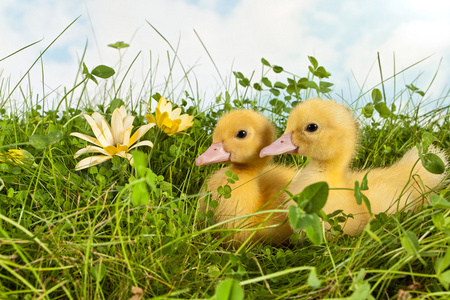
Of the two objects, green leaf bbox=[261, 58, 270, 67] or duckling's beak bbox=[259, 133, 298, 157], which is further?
green leaf bbox=[261, 58, 270, 67]

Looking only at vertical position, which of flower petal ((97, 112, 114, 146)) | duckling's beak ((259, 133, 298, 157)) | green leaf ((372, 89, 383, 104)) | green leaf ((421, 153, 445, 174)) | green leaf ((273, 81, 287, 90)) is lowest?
green leaf ((421, 153, 445, 174))

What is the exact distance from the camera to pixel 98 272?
1326 mm

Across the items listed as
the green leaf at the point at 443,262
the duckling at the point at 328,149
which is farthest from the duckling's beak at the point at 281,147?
the green leaf at the point at 443,262

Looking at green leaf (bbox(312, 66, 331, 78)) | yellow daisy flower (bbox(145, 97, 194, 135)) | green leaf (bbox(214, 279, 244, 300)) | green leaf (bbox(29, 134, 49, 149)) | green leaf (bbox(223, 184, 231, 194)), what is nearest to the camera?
green leaf (bbox(214, 279, 244, 300))

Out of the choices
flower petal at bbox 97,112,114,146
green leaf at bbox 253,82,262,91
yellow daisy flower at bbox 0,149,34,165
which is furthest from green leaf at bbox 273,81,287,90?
yellow daisy flower at bbox 0,149,34,165

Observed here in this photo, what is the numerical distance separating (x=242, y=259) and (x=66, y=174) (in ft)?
3.28

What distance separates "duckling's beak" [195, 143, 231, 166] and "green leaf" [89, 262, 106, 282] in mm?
700

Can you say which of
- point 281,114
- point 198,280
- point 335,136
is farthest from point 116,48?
point 198,280

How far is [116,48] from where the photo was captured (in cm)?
298

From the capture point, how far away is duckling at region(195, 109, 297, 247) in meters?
1.97

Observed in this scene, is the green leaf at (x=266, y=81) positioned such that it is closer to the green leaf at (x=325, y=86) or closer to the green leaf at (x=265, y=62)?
the green leaf at (x=265, y=62)

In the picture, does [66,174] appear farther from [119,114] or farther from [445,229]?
[445,229]

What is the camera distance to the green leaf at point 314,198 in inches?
48.9

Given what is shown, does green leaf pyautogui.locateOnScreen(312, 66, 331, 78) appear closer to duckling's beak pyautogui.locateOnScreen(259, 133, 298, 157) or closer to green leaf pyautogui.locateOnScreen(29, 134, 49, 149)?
duckling's beak pyautogui.locateOnScreen(259, 133, 298, 157)
